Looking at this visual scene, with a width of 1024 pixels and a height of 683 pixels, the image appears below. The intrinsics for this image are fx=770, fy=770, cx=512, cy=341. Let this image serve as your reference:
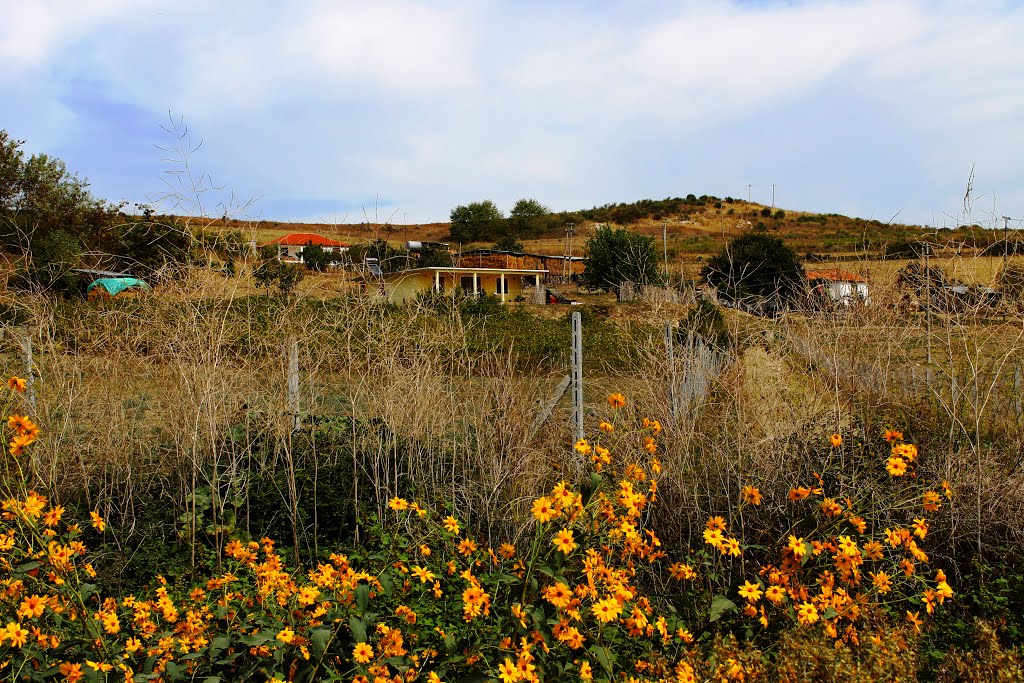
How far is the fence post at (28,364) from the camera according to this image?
159 inches

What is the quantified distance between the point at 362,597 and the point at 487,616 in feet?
1.49

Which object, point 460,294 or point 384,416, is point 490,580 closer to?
point 384,416

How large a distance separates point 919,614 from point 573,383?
2.31m

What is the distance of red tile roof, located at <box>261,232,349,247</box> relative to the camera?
17.1ft

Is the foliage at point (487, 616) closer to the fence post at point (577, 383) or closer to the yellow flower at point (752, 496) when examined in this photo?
the yellow flower at point (752, 496)

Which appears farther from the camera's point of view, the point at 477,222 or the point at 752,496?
the point at 477,222

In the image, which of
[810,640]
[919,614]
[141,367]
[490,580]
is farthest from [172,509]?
[919,614]

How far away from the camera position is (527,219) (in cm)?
6606

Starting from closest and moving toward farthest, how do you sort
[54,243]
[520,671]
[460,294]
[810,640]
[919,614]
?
[520,671], [810,640], [919,614], [460,294], [54,243]

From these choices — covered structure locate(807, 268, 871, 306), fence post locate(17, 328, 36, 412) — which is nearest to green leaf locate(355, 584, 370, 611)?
fence post locate(17, 328, 36, 412)

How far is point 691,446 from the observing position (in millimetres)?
4082

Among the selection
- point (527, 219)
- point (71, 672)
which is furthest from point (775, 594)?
point (527, 219)

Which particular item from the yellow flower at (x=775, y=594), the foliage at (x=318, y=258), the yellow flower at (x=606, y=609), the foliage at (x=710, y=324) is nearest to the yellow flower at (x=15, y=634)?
the yellow flower at (x=606, y=609)

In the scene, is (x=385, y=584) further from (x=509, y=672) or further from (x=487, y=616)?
(x=509, y=672)
